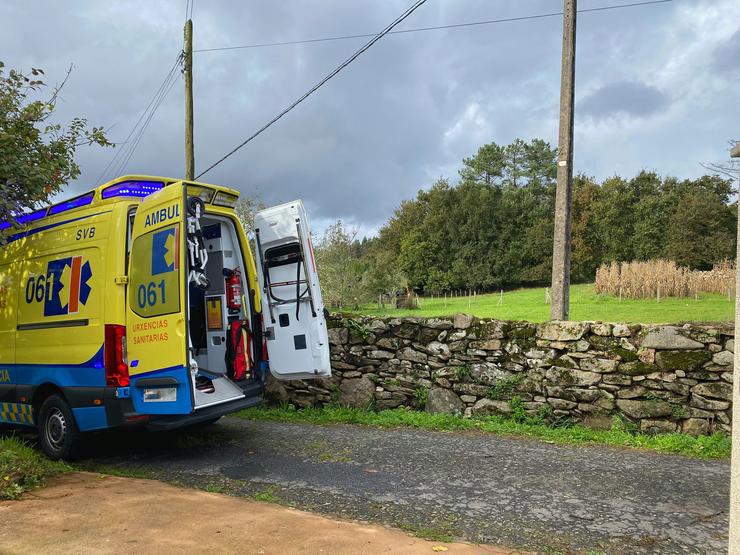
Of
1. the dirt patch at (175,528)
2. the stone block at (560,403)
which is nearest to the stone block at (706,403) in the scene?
the stone block at (560,403)

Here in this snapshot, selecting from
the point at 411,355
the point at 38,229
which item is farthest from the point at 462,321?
the point at 38,229

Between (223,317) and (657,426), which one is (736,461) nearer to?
(657,426)

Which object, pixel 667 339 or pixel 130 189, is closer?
pixel 130 189

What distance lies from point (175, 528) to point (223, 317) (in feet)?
10.2

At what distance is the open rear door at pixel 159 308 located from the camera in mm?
4945

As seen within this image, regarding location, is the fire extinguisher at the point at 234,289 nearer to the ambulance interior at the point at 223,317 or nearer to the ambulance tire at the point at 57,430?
the ambulance interior at the point at 223,317

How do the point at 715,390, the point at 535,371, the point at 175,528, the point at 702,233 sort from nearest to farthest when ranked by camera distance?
the point at 175,528 → the point at 715,390 → the point at 535,371 → the point at 702,233

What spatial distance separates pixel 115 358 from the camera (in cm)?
522

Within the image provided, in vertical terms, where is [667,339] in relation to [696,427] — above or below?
above

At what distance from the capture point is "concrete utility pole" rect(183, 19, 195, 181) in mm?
13195

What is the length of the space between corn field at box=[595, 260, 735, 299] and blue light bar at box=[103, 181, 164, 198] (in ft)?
67.3

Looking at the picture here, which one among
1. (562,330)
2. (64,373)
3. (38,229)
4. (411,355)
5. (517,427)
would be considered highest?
(38,229)

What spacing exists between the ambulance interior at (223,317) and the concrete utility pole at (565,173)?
14.1 ft

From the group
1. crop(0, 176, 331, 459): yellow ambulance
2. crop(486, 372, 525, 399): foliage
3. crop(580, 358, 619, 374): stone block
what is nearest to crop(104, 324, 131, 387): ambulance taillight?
crop(0, 176, 331, 459): yellow ambulance
